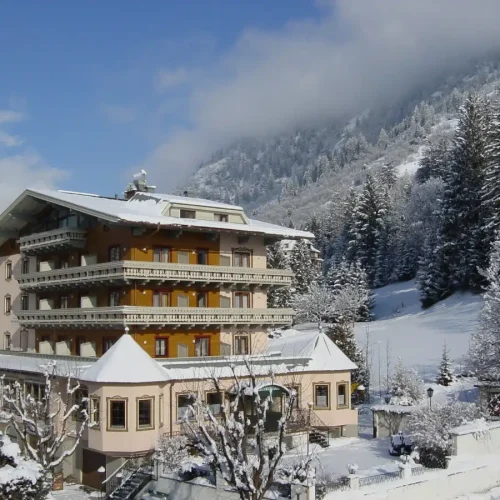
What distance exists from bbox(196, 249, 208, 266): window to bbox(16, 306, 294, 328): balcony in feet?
9.63

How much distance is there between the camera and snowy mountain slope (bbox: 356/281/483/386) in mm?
58062

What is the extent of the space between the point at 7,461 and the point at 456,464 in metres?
16.8

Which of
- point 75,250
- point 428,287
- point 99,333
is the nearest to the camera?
point 99,333

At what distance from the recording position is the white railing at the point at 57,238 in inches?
1625

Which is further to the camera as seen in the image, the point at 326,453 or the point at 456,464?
the point at 326,453

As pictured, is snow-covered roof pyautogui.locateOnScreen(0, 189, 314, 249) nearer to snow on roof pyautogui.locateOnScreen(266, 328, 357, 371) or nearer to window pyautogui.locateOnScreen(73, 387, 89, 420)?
snow on roof pyautogui.locateOnScreen(266, 328, 357, 371)

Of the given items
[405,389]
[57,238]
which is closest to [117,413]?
[57,238]

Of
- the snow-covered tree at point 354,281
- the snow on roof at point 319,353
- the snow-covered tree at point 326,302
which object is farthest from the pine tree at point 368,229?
the snow on roof at point 319,353

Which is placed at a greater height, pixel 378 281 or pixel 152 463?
pixel 378 281

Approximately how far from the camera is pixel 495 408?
121 ft

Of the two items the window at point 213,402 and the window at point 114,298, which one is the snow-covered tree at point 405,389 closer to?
the window at point 213,402

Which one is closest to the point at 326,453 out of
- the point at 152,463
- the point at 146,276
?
the point at 152,463

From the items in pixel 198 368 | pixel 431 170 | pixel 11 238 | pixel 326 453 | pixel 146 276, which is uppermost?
pixel 431 170

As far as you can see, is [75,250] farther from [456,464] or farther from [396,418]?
[456,464]
